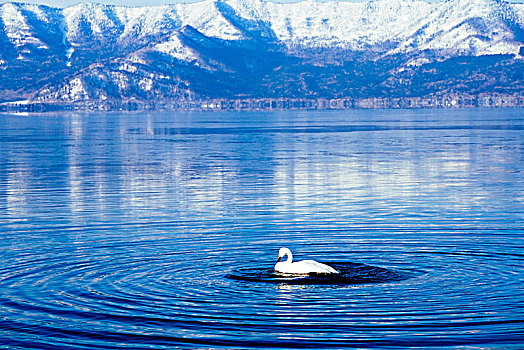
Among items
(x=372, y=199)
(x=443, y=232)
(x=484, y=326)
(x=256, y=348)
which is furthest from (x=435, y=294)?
(x=372, y=199)

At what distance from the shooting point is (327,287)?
29172 millimetres

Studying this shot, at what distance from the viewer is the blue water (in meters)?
24.4

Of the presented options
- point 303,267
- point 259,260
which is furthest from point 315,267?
point 259,260

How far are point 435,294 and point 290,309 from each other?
4845mm

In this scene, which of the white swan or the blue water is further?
the white swan

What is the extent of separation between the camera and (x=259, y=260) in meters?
34.3

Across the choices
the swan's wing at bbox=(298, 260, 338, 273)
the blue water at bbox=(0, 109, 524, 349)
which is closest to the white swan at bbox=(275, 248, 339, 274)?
the swan's wing at bbox=(298, 260, 338, 273)

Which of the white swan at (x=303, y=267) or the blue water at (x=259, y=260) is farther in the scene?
the white swan at (x=303, y=267)

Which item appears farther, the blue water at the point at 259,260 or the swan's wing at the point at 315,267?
the swan's wing at the point at 315,267

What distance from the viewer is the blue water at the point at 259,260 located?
24359 mm

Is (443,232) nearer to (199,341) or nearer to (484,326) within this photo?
(484,326)

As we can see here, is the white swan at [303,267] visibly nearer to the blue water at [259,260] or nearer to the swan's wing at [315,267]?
the swan's wing at [315,267]

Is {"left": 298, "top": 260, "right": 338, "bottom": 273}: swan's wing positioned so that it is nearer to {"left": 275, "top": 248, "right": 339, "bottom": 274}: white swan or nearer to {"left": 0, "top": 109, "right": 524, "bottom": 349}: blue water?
{"left": 275, "top": 248, "right": 339, "bottom": 274}: white swan

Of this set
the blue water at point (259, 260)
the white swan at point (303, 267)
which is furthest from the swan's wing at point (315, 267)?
the blue water at point (259, 260)
